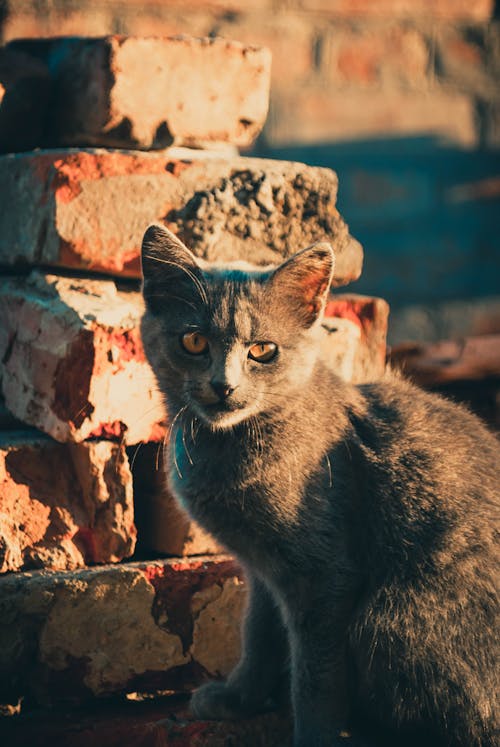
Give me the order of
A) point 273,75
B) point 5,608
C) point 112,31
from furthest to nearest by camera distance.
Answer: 1. point 273,75
2. point 112,31
3. point 5,608

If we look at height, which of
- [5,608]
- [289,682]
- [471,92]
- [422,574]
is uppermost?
[471,92]

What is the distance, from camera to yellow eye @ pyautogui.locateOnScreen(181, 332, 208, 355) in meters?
2.06

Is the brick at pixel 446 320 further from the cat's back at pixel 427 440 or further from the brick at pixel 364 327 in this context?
the cat's back at pixel 427 440

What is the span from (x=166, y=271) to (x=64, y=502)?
0.65 metres

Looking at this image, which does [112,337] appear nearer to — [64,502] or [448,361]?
[64,502]

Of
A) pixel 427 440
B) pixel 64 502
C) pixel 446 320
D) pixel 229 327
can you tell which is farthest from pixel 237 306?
pixel 446 320

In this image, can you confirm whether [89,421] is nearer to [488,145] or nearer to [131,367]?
[131,367]

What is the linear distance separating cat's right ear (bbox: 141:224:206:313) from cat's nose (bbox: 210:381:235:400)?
0.67ft

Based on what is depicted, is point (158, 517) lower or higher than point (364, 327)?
lower

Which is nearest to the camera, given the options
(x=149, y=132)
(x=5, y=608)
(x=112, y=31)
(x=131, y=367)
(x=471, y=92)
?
(x=5, y=608)

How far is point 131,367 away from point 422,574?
2.73 feet

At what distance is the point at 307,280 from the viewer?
2.11 metres

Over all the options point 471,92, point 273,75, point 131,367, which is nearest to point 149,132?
point 131,367

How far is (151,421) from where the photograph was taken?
237 cm
